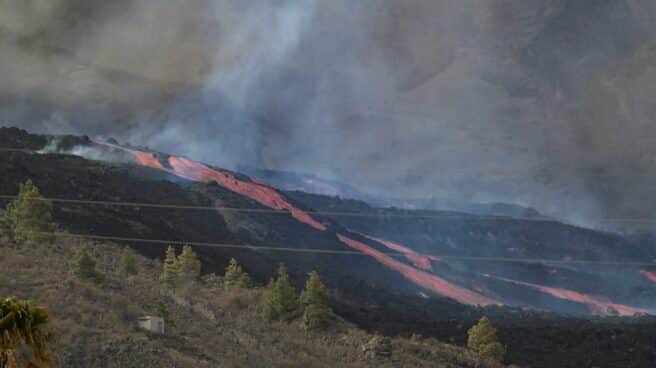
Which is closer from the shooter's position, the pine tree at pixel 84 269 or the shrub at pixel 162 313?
the shrub at pixel 162 313

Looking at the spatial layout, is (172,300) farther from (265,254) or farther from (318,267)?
(318,267)

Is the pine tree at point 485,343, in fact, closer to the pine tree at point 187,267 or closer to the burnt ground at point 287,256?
the burnt ground at point 287,256

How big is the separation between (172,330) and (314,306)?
16.9 metres

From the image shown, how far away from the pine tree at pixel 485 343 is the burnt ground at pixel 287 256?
8729mm

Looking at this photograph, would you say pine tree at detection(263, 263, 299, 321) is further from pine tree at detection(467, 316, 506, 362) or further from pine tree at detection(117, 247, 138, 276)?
pine tree at detection(467, 316, 506, 362)

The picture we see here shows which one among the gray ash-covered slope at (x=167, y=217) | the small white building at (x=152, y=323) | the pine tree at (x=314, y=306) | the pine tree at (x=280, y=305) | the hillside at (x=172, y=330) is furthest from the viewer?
the gray ash-covered slope at (x=167, y=217)

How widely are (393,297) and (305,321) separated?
70.0m

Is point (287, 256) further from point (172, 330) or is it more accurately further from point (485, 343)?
point (172, 330)

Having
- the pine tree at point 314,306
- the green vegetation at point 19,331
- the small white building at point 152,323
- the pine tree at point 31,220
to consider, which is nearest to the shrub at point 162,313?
the small white building at point 152,323

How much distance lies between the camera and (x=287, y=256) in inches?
5930

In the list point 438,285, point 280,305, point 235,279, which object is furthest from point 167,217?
point 438,285

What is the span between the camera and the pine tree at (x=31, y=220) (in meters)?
65.5

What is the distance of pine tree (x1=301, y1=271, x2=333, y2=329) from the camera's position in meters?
60.1

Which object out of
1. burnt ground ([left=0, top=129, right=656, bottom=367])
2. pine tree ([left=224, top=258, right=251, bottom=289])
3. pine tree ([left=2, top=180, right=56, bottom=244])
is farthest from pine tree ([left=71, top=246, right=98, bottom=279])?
burnt ground ([left=0, top=129, right=656, bottom=367])
